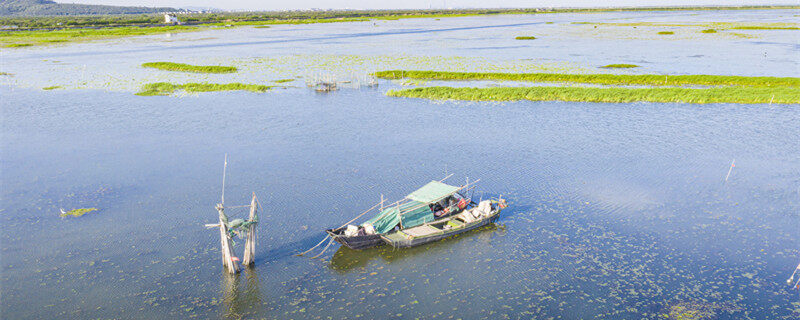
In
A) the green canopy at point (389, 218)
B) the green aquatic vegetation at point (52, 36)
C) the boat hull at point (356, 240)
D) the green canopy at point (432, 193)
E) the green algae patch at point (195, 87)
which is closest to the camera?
the boat hull at point (356, 240)

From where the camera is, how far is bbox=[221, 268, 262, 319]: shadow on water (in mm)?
18859

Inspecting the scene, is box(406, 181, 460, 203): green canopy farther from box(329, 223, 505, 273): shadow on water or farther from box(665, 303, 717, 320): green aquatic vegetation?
box(665, 303, 717, 320): green aquatic vegetation

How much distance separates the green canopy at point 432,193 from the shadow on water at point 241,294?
883 cm

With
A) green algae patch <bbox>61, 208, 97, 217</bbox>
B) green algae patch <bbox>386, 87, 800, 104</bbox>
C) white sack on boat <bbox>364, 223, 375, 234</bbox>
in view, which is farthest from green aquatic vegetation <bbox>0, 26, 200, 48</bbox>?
white sack on boat <bbox>364, 223, 375, 234</bbox>

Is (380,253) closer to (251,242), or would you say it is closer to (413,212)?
(413,212)

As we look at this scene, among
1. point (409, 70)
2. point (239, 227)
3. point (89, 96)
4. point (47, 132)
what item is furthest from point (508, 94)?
point (89, 96)

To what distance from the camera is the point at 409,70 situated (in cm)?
7388

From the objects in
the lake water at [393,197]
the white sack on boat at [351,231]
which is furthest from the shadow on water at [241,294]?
the white sack on boat at [351,231]

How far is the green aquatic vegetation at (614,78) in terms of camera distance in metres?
59.2

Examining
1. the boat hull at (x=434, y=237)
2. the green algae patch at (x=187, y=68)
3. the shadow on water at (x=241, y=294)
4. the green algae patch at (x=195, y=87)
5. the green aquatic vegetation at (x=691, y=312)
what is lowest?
the green aquatic vegetation at (x=691, y=312)

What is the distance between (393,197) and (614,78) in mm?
48163

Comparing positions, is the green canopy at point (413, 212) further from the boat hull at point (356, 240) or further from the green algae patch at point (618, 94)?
the green algae patch at point (618, 94)

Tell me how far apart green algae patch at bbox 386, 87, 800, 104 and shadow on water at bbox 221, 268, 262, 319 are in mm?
39771

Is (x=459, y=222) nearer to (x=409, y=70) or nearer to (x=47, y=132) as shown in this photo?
(x=47, y=132)
